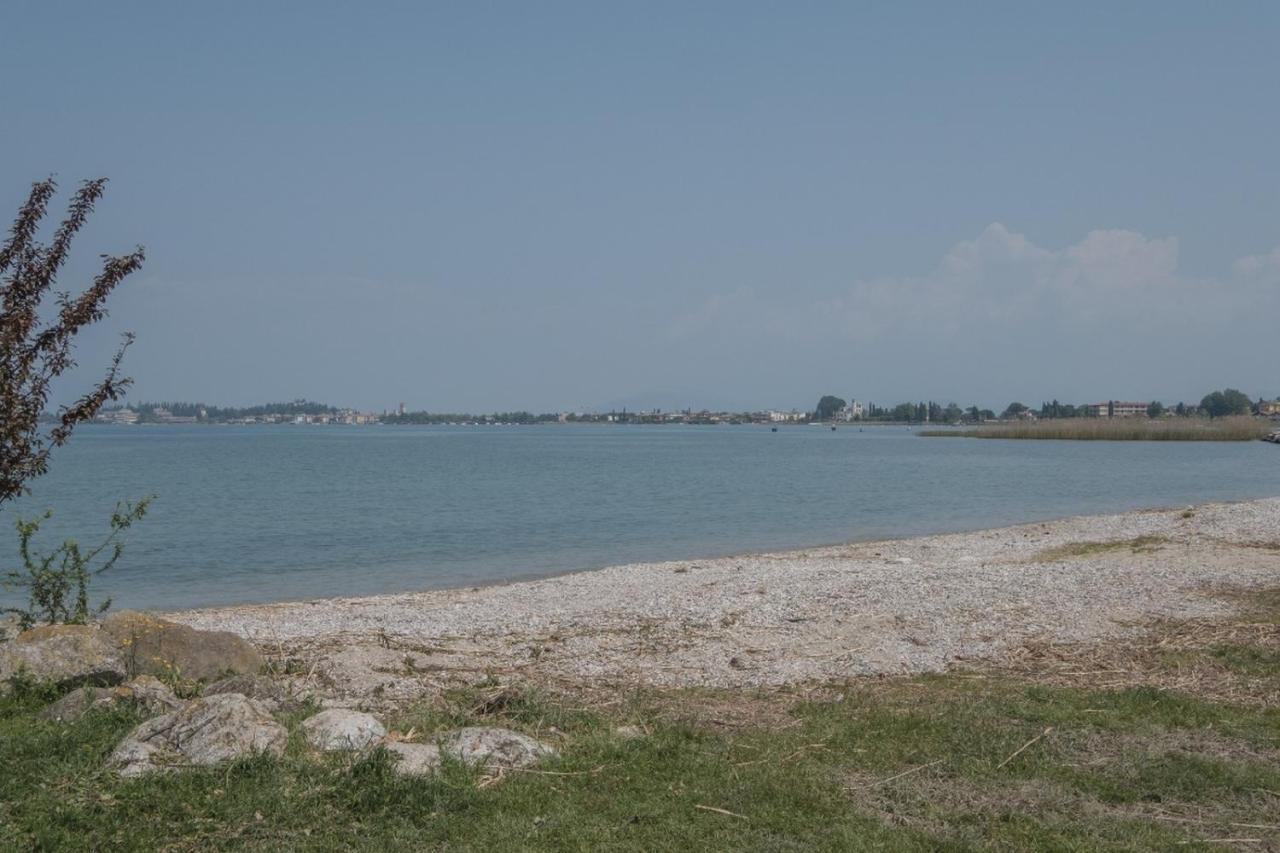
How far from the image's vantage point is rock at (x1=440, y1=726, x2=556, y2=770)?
813cm

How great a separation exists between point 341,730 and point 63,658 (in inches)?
144

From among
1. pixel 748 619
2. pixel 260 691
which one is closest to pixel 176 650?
pixel 260 691

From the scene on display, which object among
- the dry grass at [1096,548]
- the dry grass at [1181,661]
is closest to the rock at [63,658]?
the dry grass at [1181,661]

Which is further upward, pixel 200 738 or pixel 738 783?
pixel 200 738

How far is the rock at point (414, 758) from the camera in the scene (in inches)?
300

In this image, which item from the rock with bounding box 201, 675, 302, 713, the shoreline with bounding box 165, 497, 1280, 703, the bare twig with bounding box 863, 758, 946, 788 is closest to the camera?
the bare twig with bounding box 863, 758, 946, 788

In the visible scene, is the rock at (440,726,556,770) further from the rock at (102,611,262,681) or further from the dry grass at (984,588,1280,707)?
the dry grass at (984,588,1280,707)

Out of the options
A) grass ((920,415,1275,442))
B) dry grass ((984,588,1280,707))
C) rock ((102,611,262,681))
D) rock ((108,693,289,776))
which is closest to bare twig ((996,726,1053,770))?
dry grass ((984,588,1280,707))

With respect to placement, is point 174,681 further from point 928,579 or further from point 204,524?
point 204,524

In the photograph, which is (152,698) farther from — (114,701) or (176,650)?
(176,650)

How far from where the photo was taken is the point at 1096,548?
25078 millimetres

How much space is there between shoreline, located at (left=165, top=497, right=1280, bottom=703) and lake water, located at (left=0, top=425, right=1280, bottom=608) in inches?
264

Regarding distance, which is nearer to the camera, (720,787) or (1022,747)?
(720,787)

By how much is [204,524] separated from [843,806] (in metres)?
38.1
